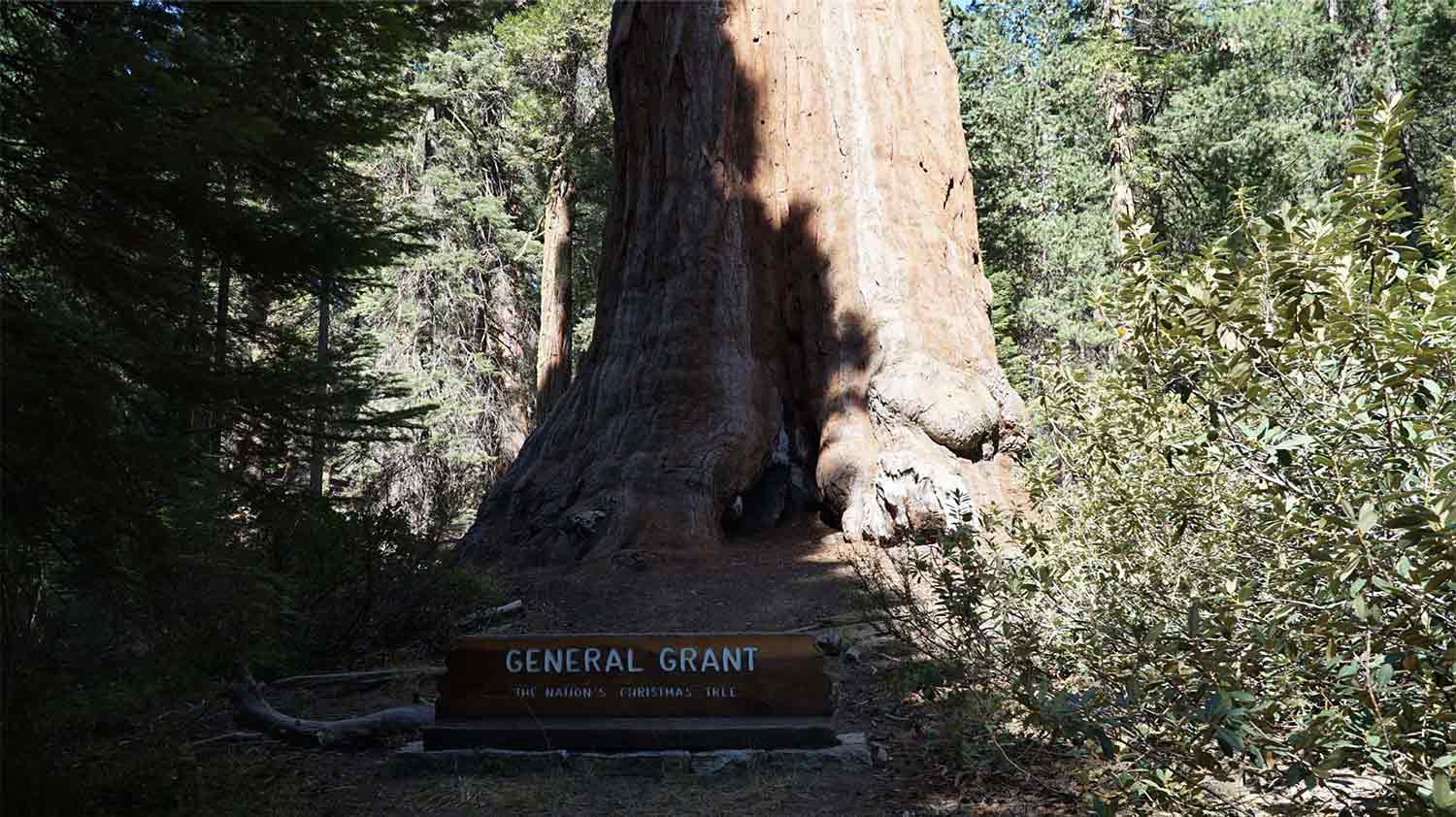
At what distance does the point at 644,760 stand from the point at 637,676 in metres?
0.44

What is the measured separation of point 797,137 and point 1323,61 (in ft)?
64.9

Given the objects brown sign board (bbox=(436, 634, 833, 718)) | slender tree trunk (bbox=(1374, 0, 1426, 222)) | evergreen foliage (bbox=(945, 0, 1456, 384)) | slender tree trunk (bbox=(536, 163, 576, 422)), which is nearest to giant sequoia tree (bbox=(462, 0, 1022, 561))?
brown sign board (bbox=(436, 634, 833, 718))

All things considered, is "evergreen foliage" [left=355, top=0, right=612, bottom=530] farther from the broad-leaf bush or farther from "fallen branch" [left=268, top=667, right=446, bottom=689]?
the broad-leaf bush

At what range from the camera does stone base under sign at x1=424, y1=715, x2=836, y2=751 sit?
17.8ft

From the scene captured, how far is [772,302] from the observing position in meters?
11.8

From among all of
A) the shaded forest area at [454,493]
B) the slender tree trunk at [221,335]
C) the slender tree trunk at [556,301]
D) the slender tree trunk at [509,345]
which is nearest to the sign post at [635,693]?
the shaded forest area at [454,493]

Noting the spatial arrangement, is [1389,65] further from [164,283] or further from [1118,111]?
[164,283]

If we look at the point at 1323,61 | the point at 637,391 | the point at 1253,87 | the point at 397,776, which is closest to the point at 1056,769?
the point at 397,776

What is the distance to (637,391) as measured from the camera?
36.4 feet

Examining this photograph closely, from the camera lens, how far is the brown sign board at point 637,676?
555 centimetres

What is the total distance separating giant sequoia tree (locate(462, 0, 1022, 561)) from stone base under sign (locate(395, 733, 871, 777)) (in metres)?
4.18

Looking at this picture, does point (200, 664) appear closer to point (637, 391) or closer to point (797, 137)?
point (637, 391)

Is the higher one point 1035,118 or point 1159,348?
point 1035,118

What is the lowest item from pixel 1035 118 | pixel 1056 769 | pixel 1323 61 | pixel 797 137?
pixel 1056 769
